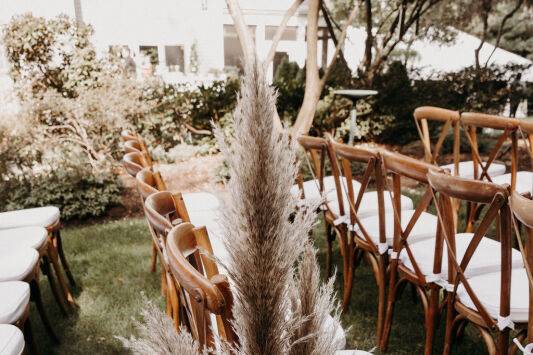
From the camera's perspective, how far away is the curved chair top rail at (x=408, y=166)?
6.79ft

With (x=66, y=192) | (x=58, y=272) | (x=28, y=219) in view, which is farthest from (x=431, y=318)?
(x=66, y=192)

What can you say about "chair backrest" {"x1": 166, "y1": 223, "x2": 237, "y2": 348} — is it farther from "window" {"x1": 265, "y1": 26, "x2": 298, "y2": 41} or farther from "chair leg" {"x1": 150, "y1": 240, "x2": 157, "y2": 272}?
"window" {"x1": 265, "y1": 26, "x2": 298, "y2": 41}

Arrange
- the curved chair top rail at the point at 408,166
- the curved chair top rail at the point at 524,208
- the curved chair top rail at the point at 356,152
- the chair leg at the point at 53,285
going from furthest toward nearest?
the chair leg at the point at 53,285, the curved chair top rail at the point at 356,152, the curved chair top rail at the point at 408,166, the curved chair top rail at the point at 524,208

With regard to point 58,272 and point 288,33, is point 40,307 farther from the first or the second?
point 288,33

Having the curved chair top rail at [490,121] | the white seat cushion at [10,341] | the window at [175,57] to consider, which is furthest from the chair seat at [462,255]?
the window at [175,57]

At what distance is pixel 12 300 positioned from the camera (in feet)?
6.66

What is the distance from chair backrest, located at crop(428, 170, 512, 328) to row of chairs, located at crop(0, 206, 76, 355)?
1.78 meters

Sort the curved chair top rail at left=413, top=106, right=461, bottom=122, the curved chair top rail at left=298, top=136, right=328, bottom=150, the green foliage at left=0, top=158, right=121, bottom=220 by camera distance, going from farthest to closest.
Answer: the green foliage at left=0, top=158, right=121, bottom=220
the curved chair top rail at left=413, top=106, right=461, bottom=122
the curved chair top rail at left=298, top=136, right=328, bottom=150

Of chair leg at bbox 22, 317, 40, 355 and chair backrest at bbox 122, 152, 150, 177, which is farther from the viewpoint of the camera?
chair backrest at bbox 122, 152, 150, 177

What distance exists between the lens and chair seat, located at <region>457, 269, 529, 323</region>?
1.85 m

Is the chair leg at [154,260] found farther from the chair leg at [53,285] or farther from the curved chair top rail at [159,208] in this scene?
the curved chair top rail at [159,208]

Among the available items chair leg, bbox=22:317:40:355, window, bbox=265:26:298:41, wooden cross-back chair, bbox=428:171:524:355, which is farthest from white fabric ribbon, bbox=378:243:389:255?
window, bbox=265:26:298:41

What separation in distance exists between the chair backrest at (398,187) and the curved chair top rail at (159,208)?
1.10 metres

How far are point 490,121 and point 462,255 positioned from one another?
1.74m
